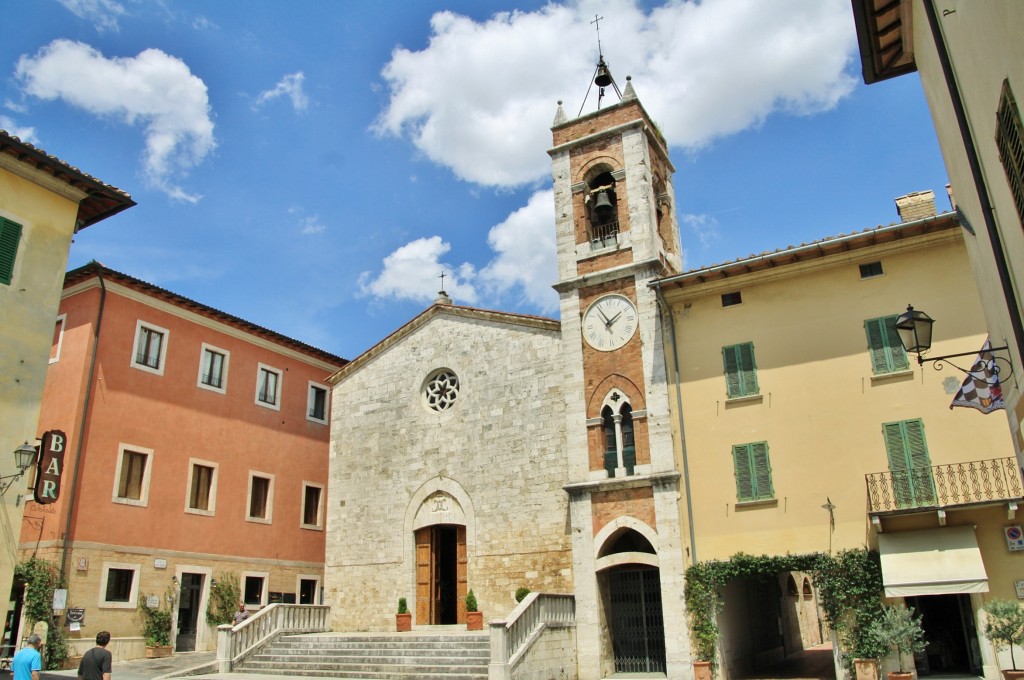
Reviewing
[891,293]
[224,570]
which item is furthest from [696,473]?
[224,570]

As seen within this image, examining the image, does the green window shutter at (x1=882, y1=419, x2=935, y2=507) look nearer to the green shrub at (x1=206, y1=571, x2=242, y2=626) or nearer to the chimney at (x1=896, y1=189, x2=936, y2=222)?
the chimney at (x1=896, y1=189, x2=936, y2=222)

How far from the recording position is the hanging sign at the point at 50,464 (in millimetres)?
14703

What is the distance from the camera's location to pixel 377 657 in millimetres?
18281

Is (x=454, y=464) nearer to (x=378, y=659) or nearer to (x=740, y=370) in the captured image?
(x=378, y=659)

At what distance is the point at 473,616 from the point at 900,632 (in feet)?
31.8

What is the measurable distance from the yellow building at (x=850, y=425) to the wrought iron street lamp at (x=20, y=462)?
1304 centimetres

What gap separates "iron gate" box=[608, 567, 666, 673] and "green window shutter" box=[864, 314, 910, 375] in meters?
6.80

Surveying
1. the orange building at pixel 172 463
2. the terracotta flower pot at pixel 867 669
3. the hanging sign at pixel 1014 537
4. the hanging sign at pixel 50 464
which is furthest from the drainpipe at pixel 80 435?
the hanging sign at pixel 1014 537

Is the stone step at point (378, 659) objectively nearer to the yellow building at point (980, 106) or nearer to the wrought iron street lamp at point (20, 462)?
the wrought iron street lamp at point (20, 462)

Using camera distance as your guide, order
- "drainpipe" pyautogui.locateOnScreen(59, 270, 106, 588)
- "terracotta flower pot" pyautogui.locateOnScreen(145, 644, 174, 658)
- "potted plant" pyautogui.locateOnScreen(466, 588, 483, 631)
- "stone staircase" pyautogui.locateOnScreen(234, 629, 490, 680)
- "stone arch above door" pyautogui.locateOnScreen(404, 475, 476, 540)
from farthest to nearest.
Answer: "stone arch above door" pyautogui.locateOnScreen(404, 475, 476, 540) → "terracotta flower pot" pyautogui.locateOnScreen(145, 644, 174, 658) → "drainpipe" pyautogui.locateOnScreen(59, 270, 106, 588) → "potted plant" pyautogui.locateOnScreen(466, 588, 483, 631) → "stone staircase" pyautogui.locateOnScreen(234, 629, 490, 680)

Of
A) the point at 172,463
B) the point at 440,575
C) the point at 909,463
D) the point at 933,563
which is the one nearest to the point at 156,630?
the point at 172,463

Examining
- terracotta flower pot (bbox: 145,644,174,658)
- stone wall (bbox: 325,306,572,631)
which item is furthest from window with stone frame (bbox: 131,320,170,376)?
terracotta flower pot (bbox: 145,644,174,658)

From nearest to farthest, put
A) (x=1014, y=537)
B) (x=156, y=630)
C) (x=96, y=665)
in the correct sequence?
(x=96, y=665), (x=1014, y=537), (x=156, y=630)

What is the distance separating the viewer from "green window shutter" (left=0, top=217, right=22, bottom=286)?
14.6 m
